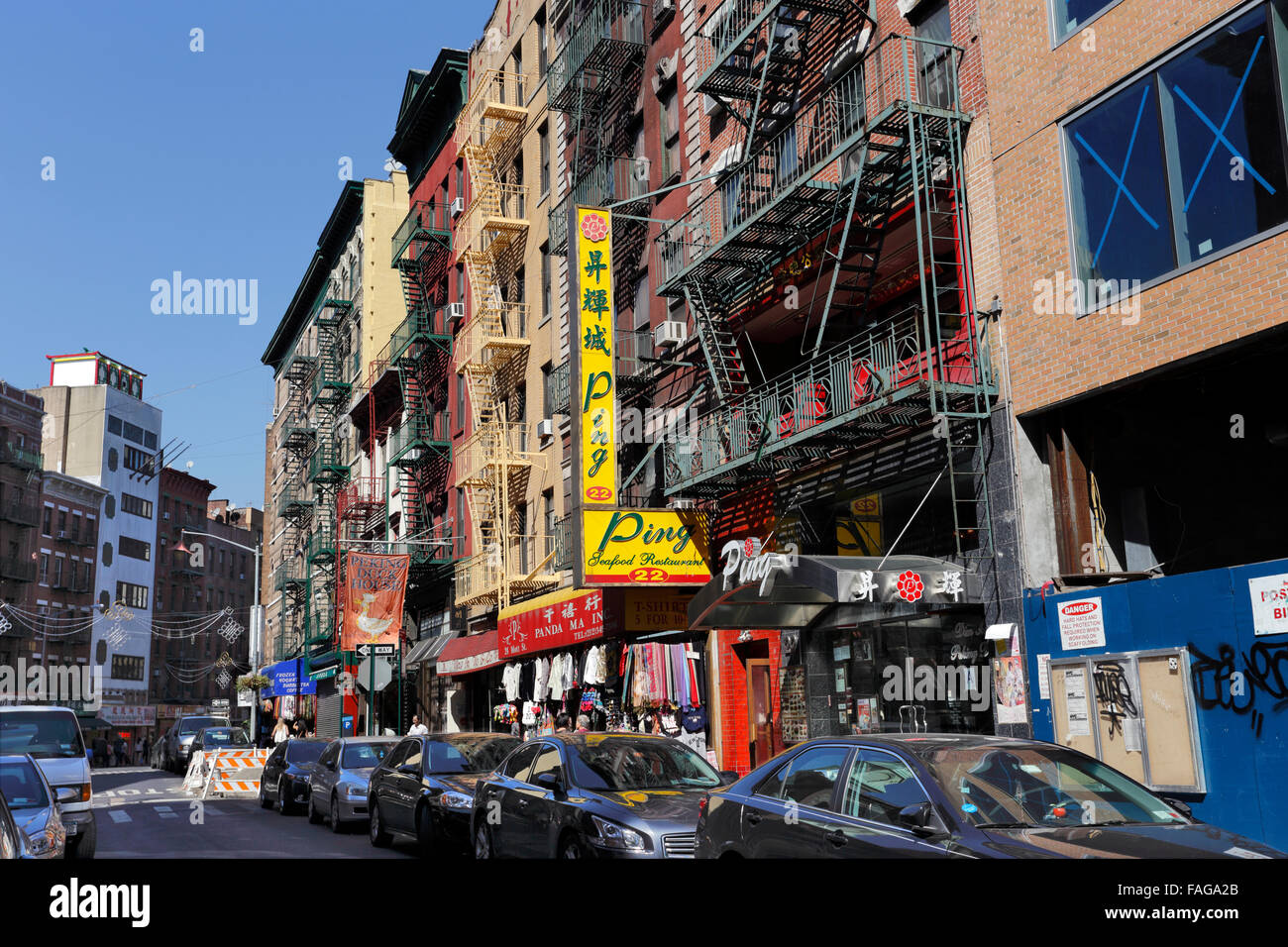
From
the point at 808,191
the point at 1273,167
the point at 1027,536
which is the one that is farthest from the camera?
the point at 808,191

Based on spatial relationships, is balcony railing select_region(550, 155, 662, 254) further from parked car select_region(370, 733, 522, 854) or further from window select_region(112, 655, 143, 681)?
window select_region(112, 655, 143, 681)

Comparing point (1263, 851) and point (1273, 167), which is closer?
point (1263, 851)

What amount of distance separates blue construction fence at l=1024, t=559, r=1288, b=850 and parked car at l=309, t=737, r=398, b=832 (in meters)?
11.5

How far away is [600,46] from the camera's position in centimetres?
2566

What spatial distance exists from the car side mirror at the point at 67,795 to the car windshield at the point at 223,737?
2632 cm

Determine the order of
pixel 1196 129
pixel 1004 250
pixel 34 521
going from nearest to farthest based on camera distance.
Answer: pixel 1196 129, pixel 1004 250, pixel 34 521

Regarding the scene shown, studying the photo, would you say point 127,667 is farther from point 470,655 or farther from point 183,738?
point 470,655

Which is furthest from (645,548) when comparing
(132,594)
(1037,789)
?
(132,594)

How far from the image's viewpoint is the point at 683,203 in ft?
76.3

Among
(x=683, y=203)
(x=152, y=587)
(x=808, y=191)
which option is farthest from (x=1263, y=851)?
(x=152, y=587)

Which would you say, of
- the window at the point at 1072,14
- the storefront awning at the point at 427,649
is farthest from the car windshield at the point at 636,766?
the storefront awning at the point at 427,649

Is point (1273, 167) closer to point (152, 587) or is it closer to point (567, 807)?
point (567, 807)

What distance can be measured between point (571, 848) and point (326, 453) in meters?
44.7
